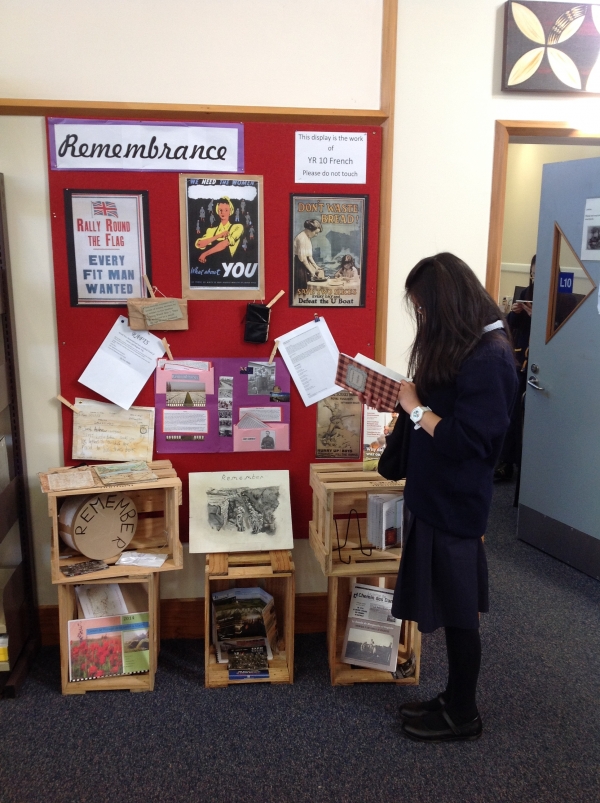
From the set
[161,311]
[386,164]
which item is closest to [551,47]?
[386,164]

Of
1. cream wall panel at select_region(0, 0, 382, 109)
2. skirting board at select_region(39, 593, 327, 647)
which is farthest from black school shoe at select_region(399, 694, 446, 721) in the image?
cream wall panel at select_region(0, 0, 382, 109)

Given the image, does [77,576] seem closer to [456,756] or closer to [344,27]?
[456,756]

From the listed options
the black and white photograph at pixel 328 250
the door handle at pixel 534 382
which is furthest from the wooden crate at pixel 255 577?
the door handle at pixel 534 382

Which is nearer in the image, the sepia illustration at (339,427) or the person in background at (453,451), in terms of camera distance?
the person in background at (453,451)

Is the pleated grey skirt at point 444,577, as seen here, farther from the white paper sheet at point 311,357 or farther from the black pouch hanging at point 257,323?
the black pouch hanging at point 257,323

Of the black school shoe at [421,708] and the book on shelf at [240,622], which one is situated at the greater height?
the book on shelf at [240,622]

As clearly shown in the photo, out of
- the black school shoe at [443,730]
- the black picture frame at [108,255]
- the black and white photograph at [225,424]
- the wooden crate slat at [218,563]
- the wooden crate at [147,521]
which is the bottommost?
the black school shoe at [443,730]

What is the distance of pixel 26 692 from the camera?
240cm

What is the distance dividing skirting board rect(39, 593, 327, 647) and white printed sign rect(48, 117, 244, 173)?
1.66 m

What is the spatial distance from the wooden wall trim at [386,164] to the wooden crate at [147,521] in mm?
916

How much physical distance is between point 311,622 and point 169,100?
2.06 metres

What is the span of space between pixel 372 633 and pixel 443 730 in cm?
44

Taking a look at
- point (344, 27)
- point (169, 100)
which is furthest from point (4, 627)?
point (344, 27)

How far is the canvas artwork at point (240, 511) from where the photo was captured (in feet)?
8.36
